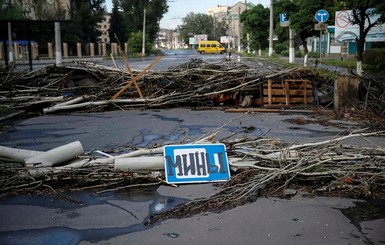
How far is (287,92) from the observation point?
576 inches

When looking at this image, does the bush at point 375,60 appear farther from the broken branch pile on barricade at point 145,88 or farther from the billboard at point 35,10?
the billboard at point 35,10

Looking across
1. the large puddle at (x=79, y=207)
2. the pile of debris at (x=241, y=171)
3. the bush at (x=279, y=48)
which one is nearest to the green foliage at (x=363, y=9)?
the pile of debris at (x=241, y=171)

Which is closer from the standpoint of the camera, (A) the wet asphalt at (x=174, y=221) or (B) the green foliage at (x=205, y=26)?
(A) the wet asphalt at (x=174, y=221)

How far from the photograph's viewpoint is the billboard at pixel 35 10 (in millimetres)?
20078

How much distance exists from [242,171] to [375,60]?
2413cm

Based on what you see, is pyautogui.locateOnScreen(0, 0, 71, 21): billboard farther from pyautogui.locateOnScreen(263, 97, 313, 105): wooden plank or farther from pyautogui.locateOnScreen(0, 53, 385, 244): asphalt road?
pyautogui.locateOnScreen(0, 53, 385, 244): asphalt road

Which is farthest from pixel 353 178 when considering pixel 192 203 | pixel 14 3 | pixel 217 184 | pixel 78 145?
pixel 14 3

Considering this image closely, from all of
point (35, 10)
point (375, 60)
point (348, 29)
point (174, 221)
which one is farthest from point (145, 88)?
point (348, 29)

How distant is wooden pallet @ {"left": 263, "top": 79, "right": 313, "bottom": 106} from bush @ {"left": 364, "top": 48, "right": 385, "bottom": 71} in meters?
13.3

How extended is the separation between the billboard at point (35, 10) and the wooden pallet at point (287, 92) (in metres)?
11.5

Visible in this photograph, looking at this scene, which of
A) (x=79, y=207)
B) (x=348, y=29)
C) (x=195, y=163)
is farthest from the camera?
(x=348, y=29)

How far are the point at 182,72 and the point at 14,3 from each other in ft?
32.1

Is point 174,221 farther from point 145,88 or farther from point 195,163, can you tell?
point 145,88

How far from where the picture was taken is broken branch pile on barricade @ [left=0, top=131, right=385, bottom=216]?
5.82 meters
